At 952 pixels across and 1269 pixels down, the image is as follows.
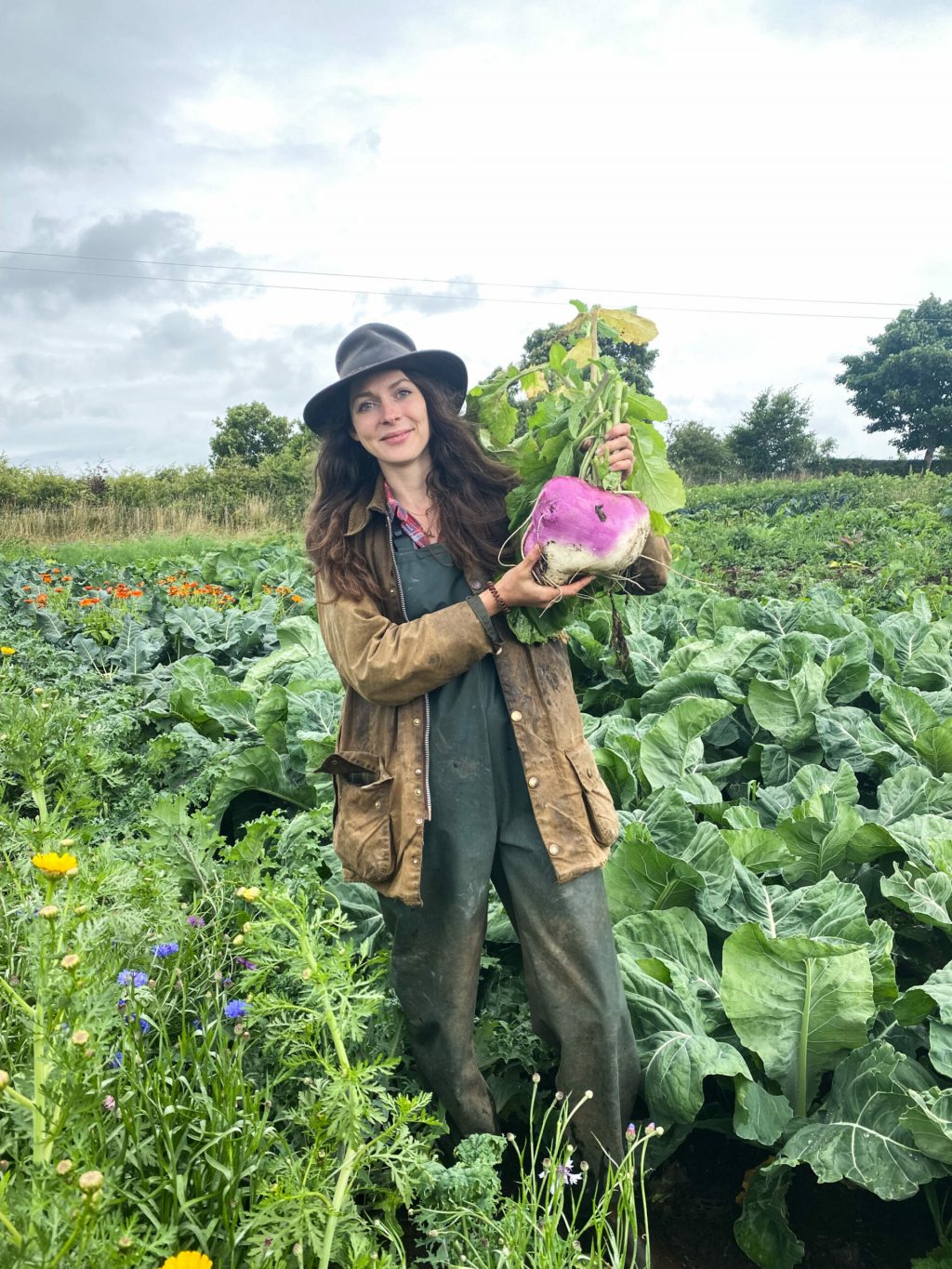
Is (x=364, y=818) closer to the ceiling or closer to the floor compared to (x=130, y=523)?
closer to the floor

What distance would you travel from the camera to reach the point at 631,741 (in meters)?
3.31

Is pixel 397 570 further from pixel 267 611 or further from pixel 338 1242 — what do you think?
pixel 267 611

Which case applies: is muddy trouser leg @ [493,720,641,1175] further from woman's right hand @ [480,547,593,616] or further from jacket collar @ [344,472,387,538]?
jacket collar @ [344,472,387,538]

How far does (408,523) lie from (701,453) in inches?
1702

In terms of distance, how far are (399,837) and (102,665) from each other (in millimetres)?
4865

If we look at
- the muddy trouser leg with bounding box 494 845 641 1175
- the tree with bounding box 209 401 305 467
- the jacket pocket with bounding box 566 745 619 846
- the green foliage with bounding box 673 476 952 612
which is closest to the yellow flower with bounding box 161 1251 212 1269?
the muddy trouser leg with bounding box 494 845 641 1175

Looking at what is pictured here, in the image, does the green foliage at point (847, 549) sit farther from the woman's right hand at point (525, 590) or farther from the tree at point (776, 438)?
the tree at point (776, 438)

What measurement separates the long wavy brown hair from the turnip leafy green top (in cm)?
6

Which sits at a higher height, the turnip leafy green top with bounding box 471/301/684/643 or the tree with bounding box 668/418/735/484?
the tree with bounding box 668/418/735/484

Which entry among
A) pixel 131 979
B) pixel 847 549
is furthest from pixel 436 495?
pixel 847 549

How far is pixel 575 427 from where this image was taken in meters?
1.95


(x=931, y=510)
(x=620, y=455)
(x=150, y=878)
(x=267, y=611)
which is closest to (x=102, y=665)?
(x=267, y=611)

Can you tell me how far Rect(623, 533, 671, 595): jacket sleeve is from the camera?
2154 millimetres

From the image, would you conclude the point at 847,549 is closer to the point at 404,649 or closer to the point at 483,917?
the point at 483,917
